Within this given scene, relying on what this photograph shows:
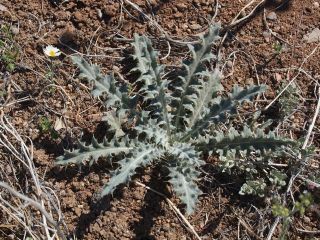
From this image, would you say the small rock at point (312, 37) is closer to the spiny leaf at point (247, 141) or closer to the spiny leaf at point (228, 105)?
the spiny leaf at point (228, 105)

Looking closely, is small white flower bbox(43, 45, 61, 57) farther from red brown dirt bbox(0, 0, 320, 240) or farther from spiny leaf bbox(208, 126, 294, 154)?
spiny leaf bbox(208, 126, 294, 154)

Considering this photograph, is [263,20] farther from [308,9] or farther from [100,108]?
[100,108]

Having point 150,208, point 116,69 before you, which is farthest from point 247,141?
point 116,69

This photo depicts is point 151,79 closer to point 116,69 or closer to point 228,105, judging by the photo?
point 116,69

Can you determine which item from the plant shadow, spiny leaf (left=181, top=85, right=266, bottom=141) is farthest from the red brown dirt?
spiny leaf (left=181, top=85, right=266, bottom=141)

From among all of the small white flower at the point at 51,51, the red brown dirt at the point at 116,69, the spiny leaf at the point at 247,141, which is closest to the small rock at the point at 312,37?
the red brown dirt at the point at 116,69

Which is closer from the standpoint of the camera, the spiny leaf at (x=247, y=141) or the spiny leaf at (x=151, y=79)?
the spiny leaf at (x=247, y=141)

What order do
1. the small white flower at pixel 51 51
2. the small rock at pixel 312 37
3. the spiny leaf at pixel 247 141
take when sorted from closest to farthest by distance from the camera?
the spiny leaf at pixel 247 141
the small white flower at pixel 51 51
the small rock at pixel 312 37
